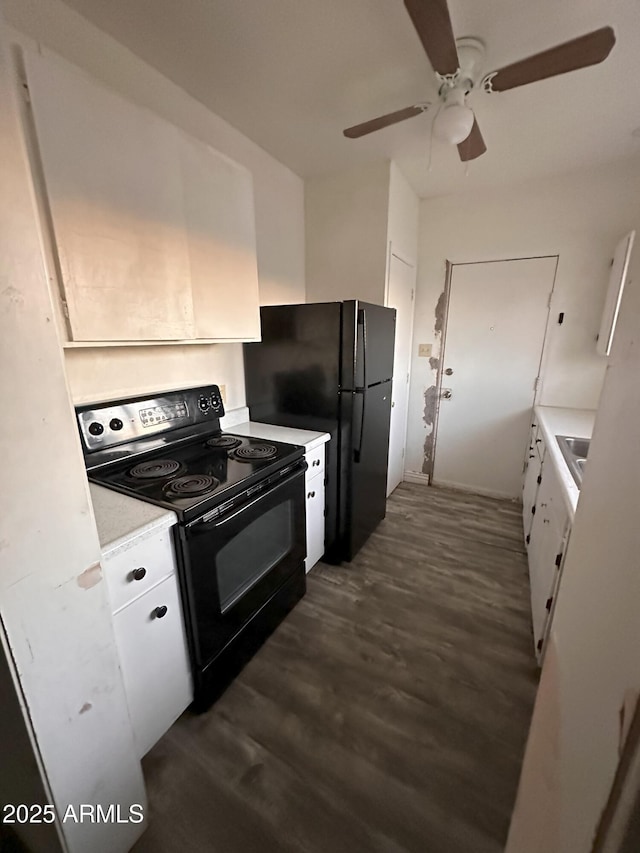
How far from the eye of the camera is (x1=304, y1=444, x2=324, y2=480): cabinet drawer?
78.1 inches

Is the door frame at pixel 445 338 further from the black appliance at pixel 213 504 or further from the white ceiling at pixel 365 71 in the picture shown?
the black appliance at pixel 213 504

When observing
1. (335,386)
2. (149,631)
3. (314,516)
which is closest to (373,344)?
(335,386)

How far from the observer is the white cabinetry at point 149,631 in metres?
1.08

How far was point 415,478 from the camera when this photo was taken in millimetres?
3643

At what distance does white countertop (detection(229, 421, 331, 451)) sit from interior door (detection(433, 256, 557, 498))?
5.80ft

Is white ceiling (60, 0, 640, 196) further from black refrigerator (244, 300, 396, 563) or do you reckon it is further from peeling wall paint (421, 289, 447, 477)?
peeling wall paint (421, 289, 447, 477)

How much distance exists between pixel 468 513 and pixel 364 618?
154 cm

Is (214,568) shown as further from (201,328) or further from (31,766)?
(201,328)

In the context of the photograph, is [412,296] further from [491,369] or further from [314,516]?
[314,516]

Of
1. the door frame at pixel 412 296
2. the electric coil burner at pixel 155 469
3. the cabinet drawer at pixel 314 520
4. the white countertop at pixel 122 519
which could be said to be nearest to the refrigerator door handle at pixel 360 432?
the cabinet drawer at pixel 314 520

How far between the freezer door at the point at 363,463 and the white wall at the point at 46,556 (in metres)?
1.47

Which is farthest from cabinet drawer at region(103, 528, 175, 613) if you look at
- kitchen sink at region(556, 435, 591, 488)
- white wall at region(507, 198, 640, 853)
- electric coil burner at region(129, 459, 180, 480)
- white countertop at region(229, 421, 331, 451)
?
kitchen sink at region(556, 435, 591, 488)

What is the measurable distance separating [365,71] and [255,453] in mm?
1835

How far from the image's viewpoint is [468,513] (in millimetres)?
3035
